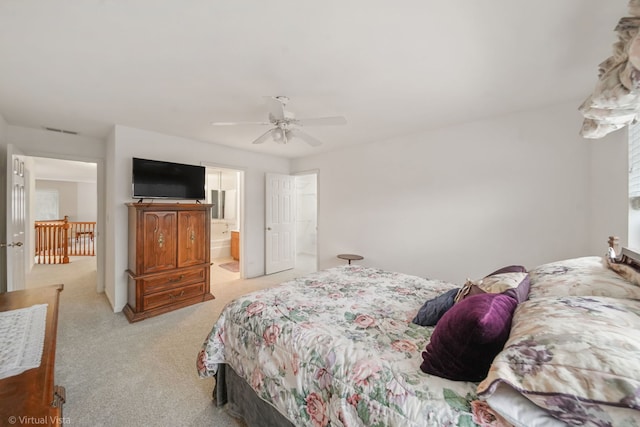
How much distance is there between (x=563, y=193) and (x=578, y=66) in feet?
3.98

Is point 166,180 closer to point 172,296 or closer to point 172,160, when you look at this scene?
point 172,160

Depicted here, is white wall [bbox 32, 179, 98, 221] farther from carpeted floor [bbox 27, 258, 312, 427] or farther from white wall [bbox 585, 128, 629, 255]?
white wall [bbox 585, 128, 629, 255]

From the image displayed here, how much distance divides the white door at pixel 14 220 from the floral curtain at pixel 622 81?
4.70 metres

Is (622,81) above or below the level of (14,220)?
above

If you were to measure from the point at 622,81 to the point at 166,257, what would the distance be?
4.06m

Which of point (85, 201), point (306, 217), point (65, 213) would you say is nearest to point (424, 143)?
point (306, 217)

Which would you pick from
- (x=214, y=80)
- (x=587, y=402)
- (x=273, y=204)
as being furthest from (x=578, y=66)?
(x=273, y=204)

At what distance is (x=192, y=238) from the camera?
3395mm

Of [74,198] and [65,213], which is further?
[74,198]

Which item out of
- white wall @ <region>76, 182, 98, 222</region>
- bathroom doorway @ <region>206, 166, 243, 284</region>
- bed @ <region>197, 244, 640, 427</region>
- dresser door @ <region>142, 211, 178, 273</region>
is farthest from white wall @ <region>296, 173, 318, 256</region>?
white wall @ <region>76, 182, 98, 222</region>

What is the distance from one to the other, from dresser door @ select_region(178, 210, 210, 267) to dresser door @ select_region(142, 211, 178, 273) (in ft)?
0.24

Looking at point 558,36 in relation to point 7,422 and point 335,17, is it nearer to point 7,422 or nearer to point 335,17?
point 335,17

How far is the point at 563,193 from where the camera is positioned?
251 cm

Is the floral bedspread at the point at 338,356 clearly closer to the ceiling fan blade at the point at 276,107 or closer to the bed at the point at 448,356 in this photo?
the bed at the point at 448,356
